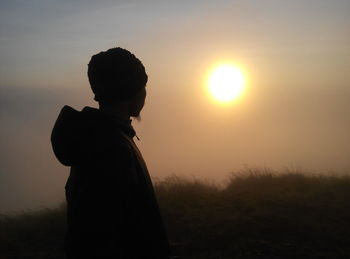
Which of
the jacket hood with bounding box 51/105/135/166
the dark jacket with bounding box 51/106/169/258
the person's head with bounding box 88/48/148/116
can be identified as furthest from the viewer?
the person's head with bounding box 88/48/148/116

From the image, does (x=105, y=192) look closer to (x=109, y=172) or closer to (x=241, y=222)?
(x=109, y=172)

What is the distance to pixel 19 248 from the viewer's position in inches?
311

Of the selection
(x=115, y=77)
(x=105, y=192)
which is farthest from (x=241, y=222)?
(x=105, y=192)

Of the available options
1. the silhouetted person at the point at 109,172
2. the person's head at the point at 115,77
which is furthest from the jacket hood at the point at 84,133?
the person's head at the point at 115,77

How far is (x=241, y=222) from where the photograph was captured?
816 centimetres

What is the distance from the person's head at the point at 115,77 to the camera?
7.34ft

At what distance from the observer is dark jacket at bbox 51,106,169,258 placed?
6.41 ft

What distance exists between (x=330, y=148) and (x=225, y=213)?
A: 145977 mm

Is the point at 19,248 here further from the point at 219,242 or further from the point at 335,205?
the point at 335,205

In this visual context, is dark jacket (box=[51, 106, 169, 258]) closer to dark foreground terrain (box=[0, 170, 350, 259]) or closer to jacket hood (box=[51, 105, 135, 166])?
jacket hood (box=[51, 105, 135, 166])

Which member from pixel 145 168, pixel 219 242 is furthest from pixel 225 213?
pixel 145 168

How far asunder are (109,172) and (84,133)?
25 cm

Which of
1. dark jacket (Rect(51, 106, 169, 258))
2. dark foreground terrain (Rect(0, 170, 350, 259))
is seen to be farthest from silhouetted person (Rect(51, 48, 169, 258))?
dark foreground terrain (Rect(0, 170, 350, 259))

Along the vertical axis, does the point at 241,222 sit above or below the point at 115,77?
below
